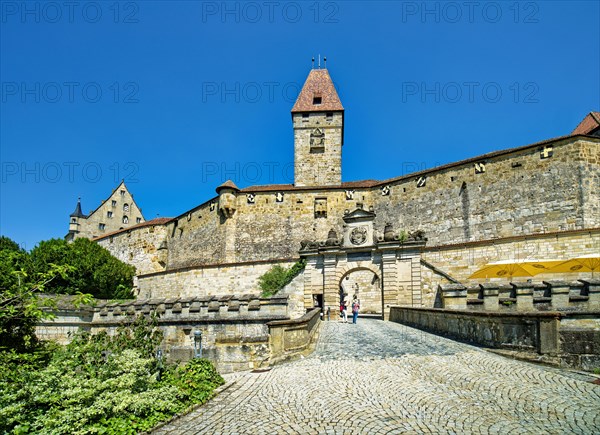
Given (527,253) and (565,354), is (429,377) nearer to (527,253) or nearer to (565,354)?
(565,354)

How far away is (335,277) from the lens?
76.0 ft

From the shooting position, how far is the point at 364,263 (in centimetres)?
2295

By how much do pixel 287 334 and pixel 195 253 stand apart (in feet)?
109

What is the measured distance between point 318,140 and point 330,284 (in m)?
24.8

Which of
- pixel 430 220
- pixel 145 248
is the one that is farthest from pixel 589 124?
pixel 145 248

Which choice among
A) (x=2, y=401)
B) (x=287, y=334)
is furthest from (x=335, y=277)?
(x=2, y=401)

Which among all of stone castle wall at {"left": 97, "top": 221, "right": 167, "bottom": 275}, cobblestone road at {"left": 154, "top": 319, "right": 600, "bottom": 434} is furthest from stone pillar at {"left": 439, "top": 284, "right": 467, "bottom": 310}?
stone castle wall at {"left": 97, "top": 221, "right": 167, "bottom": 275}

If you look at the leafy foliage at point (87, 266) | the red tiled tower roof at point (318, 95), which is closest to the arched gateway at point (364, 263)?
the leafy foliage at point (87, 266)

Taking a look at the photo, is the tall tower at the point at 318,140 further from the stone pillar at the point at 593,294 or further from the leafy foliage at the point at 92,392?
the leafy foliage at the point at 92,392

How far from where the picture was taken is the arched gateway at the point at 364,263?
21703mm

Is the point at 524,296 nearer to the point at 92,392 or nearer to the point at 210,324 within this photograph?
the point at 92,392

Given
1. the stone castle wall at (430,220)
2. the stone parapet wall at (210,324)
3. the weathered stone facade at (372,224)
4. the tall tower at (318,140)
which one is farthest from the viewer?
the tall tower at (318,140)

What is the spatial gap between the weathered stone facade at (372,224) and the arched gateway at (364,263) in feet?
0.19

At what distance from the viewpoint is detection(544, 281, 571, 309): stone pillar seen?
9812mm
